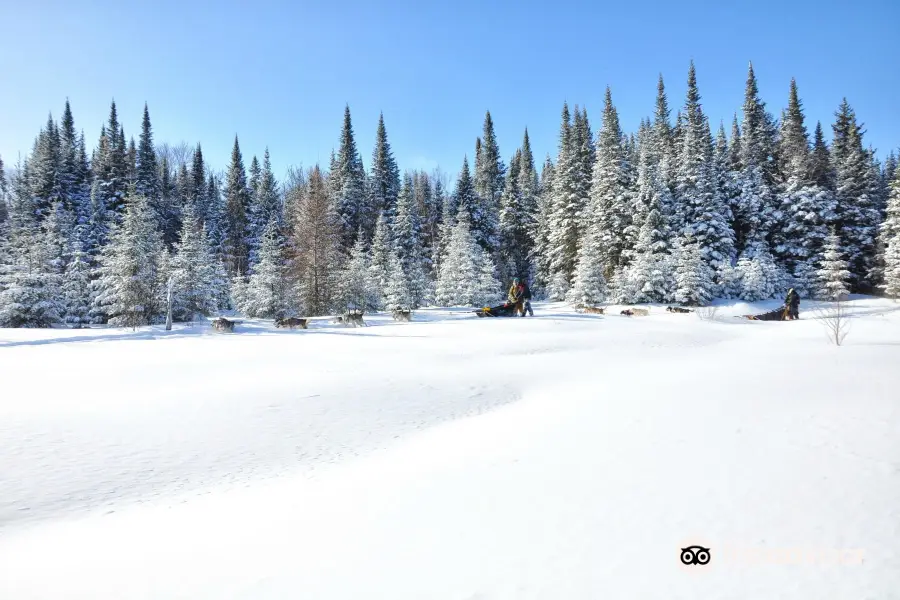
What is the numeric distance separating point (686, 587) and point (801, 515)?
4.56 ft

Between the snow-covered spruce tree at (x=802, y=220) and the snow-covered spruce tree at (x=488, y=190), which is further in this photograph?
the snow-covered spruce tree at (x=488, y=190)

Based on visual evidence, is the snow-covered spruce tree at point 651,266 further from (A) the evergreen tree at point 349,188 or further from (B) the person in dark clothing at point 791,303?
(A) the evergreen tree at point 349,188

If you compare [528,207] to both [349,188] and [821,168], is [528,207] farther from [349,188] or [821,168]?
[821,168]

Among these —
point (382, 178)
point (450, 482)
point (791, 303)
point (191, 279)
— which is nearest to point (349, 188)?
point (382, 178)

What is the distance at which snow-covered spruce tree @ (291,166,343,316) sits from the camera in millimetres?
26031

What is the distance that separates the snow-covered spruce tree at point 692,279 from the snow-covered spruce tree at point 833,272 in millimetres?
7786

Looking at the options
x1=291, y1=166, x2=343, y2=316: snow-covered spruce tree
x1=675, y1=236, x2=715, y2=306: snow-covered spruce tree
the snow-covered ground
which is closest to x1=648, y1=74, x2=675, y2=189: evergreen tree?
x1=675, y1=236, x2=715, y2=306: snow-covered spruce tree

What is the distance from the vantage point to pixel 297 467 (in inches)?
197

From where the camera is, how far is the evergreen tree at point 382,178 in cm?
4988

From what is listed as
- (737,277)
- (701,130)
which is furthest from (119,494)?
(701,130)

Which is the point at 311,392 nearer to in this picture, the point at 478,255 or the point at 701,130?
the point at 478,255

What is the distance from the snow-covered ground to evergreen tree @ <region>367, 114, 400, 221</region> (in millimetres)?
42142

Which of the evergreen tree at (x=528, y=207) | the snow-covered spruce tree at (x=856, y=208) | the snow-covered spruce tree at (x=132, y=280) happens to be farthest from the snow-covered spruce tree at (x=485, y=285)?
the snow-covered spruce tree at (x=856, y=208)

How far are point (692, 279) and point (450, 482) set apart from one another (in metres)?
28.9
